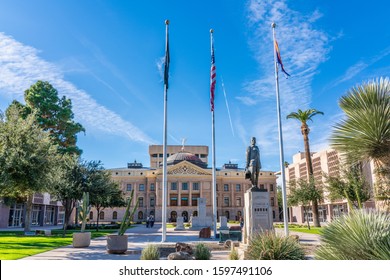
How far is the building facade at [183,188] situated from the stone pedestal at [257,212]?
67174 millimetres

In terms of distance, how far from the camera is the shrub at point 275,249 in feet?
25.6

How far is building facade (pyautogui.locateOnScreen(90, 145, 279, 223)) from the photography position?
8209 cm

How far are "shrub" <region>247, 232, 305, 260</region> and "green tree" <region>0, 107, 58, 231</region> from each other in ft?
42.7

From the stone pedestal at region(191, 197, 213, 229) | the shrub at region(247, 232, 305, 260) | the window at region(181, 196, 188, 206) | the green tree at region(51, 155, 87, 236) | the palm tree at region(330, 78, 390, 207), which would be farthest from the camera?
the window at region(181, 196, 188, 206)

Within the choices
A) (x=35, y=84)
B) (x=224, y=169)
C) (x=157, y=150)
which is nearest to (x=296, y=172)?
(x=224, y=169)

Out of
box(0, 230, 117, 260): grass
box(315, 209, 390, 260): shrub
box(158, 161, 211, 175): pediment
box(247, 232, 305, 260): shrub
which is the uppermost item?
box(158, 161, 211, 175): pediment

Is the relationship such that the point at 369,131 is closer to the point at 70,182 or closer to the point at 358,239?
the point at 358,239

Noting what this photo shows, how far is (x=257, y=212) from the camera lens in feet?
45.0

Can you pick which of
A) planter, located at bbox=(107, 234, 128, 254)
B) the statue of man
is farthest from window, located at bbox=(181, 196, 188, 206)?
planter, located at bbox=(107, 234, 128, 254)

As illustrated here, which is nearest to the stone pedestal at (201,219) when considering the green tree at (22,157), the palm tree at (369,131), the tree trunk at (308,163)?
the tree trunk at (308,163)

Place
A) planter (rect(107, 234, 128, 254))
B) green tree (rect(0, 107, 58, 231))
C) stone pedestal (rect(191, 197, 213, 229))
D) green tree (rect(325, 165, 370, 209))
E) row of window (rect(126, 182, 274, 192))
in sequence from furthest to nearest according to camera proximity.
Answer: row of window (rect(126, 182, 274, 192))
stone pedestal (rect(191, 197, 213, 229))
green tree (rect(0, 107, 58, 231))
planter (rect(107, 234, 128, 254))
green tree (rect(325, 165, 370, 209))

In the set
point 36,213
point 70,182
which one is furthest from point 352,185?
point 36,213

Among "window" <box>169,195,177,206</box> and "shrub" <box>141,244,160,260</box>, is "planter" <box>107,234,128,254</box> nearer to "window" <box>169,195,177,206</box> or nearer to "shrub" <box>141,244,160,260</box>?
"shrub" <box>141,244,160,260</box>

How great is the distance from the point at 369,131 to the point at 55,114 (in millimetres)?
43482
